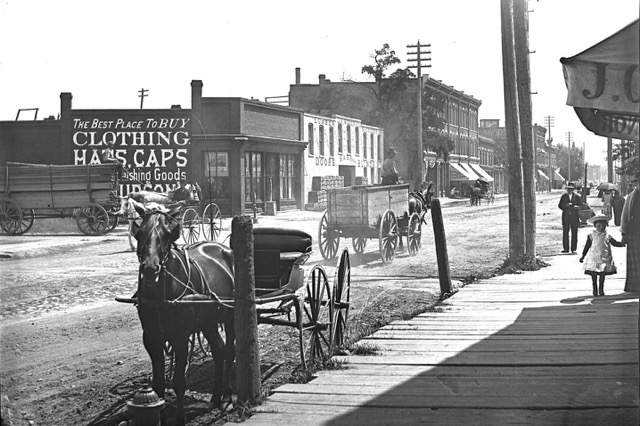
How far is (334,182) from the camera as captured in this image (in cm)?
3847

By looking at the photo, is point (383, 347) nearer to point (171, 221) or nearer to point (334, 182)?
point (171, 221)

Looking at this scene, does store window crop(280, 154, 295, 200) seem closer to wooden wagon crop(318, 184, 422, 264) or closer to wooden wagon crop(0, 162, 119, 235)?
wooden wagon crop(0, 162, 119, 235)

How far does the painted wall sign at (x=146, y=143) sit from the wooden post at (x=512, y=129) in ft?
19.0

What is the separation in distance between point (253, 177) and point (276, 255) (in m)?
24.5

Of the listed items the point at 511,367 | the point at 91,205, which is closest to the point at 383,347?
the point at 511,367

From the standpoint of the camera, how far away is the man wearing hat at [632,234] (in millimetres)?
9062

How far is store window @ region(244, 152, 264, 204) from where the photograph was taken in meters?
30.3

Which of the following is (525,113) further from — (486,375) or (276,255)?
(486,375)

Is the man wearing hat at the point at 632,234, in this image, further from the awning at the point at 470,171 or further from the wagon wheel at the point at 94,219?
the awning at the point at 470,171

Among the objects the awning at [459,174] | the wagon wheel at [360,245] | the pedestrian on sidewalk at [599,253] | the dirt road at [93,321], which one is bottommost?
the dirt road at [93,321]

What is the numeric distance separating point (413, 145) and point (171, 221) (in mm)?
31665

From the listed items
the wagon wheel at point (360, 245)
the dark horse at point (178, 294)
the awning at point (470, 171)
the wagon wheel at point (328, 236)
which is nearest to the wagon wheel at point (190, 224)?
the wagon wheel at point (328, 236)

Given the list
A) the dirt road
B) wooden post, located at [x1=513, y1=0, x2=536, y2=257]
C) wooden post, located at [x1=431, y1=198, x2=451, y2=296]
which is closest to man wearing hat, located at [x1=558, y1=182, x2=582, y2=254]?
the dirt road

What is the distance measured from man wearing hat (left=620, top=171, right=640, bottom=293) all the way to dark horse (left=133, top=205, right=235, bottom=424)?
15.6ft
